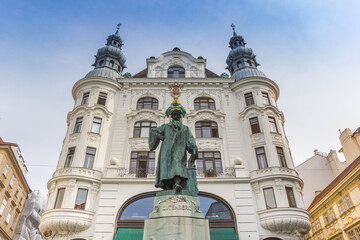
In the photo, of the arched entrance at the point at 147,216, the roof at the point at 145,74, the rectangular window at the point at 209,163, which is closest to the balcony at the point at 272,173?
the rectangular window at the point at 209,163

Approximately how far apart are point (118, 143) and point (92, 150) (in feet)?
6.70

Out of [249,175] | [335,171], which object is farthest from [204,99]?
[335,171]

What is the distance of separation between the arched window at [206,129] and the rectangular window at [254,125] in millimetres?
2850

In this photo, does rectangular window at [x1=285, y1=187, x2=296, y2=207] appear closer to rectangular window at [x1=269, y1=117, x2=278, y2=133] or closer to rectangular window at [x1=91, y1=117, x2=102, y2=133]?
rectangular window at [x1=269, y1=117, x2=278, y2=133]

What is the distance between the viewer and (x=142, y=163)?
20688 mm

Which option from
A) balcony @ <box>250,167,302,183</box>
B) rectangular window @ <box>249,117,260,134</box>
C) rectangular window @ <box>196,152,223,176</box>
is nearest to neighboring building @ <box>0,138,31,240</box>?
rectangular window @ <box>196,152,223,176</box>

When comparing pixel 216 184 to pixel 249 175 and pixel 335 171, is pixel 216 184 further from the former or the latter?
pixel 335 171

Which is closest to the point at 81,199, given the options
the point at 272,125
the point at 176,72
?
the point at 176,72

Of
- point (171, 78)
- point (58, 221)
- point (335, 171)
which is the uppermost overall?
point (171, 78)

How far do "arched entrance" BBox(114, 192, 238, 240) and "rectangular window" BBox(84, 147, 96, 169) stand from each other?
3.94 meters

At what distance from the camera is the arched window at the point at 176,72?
27.2 m

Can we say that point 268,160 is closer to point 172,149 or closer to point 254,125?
point 254,125

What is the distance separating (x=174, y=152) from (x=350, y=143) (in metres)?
29.5

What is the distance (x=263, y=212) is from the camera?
1772 cm
